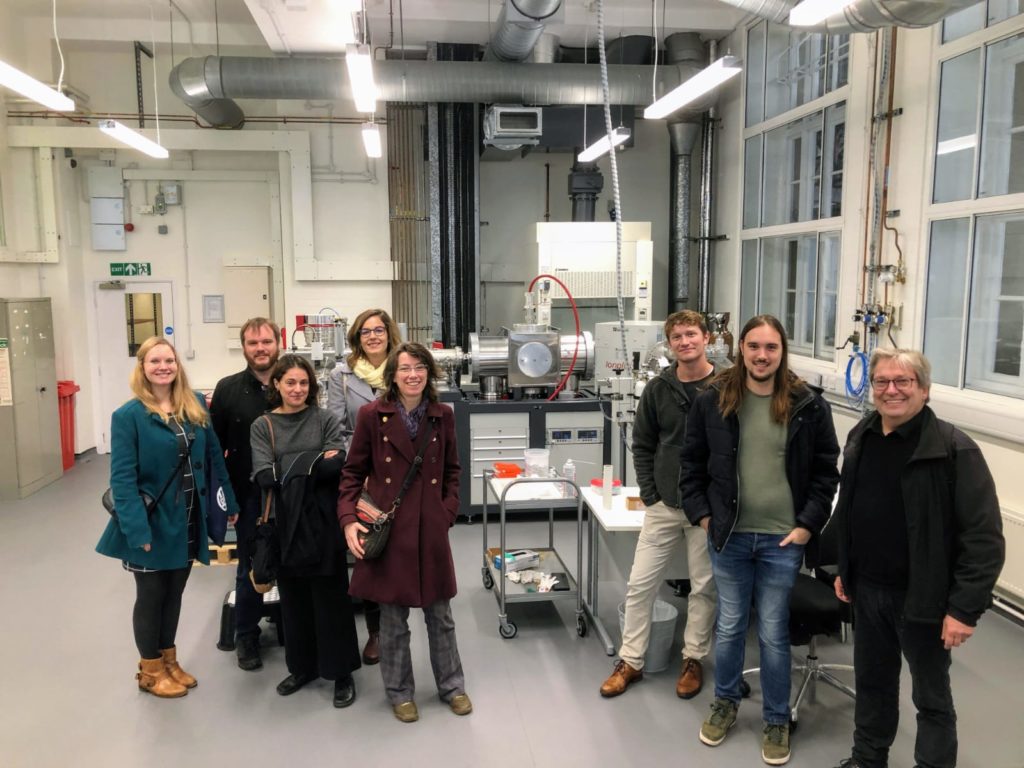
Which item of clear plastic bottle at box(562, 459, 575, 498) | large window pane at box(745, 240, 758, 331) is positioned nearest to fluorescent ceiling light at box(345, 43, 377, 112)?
clear plastic bottle at box(562, 459, 575, 498)

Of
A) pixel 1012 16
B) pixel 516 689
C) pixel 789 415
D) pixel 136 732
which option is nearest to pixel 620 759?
pixel 516 689

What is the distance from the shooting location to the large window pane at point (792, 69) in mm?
4969

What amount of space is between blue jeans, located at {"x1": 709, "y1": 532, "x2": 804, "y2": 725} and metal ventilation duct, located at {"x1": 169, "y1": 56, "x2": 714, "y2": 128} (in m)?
3.97

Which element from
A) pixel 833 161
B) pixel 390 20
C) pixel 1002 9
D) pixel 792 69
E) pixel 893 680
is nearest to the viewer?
pixel 893 680

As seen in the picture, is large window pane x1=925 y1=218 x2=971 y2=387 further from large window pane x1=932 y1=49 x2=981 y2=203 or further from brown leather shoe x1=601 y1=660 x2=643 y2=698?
brown leather shoe x1=601 y1=660 x2=643 y2=698

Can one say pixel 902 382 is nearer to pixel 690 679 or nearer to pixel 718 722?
pixel 718 722

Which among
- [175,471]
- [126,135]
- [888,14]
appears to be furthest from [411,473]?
[126,135]

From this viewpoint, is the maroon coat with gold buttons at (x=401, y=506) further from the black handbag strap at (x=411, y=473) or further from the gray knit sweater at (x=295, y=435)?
the gray knit sweater at (x=295, y=435)

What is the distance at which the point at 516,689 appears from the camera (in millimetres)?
2816

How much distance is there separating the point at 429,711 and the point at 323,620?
51 cm

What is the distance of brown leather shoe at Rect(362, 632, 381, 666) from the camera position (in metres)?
3.00

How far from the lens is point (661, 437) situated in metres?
2.64

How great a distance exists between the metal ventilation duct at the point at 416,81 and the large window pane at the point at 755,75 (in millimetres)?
822

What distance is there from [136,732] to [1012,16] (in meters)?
4.67
